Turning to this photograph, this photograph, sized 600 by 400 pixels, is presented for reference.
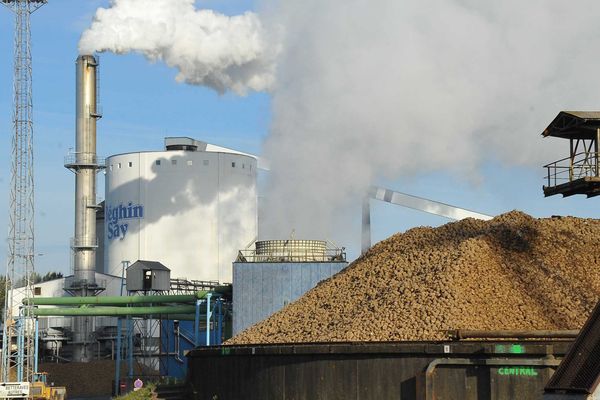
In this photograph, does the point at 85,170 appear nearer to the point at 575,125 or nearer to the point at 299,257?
the point at 299,257

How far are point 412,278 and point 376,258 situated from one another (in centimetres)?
425

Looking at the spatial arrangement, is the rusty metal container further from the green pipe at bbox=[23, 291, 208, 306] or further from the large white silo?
the large white silo

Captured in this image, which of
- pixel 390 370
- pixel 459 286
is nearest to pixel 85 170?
pixel 459 286

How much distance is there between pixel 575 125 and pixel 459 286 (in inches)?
249

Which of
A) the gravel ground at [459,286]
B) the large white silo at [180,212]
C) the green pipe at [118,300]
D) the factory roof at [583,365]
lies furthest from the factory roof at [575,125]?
the large white silo at [180,212]

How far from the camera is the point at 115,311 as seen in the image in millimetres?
53812

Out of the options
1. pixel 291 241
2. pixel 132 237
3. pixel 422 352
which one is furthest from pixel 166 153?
pixel 422 352

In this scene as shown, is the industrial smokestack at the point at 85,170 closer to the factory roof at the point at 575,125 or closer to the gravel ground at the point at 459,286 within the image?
the gravel ground at the point at 459,286

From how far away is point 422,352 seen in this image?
23500 mm

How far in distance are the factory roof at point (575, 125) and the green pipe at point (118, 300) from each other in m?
22.2

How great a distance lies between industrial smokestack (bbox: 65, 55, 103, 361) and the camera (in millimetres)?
68625

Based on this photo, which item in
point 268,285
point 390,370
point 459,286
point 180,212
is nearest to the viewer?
point 390,370

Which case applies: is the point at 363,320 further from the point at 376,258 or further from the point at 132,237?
the point at 132,237

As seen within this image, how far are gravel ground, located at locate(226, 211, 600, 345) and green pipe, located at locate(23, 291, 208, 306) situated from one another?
1519cm
